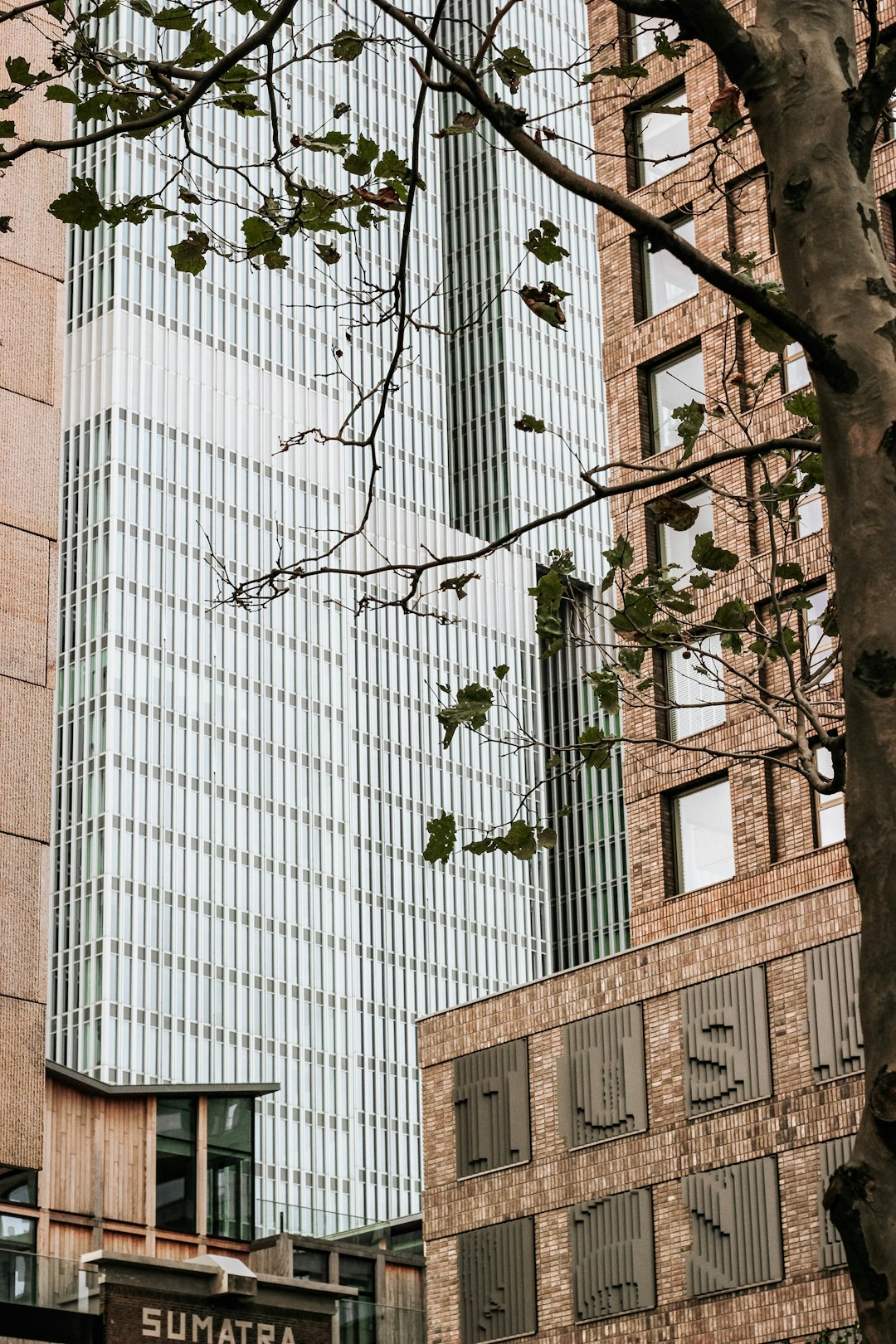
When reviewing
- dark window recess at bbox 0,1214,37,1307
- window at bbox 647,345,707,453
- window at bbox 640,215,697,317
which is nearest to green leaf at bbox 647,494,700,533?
dark window recess at bbox 0,1214,37,1307

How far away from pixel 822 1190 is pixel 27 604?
2100 cm

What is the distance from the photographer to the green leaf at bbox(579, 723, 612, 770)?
1288 centimetres

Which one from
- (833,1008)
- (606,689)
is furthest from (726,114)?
(833,1008)

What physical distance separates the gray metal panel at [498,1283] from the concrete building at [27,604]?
2292 cm

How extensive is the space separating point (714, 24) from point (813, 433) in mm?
4546

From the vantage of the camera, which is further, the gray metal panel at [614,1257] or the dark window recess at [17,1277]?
the gray metal panel at [614,1257]

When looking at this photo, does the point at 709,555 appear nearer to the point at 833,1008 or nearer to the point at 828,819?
the point at 833,1008

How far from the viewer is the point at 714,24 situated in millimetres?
8680

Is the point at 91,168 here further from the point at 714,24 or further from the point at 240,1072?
the point at 714,24

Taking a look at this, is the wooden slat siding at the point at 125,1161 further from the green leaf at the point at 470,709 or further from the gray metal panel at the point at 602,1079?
the green leaf at the point at 470,709

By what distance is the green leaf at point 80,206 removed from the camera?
10.5 m

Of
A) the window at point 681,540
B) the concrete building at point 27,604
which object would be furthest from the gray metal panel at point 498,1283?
the concrete building at point 27,604

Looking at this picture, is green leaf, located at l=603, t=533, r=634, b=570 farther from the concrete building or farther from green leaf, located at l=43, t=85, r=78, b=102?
the concrete building

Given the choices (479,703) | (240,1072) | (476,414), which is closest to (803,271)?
(479,703)
